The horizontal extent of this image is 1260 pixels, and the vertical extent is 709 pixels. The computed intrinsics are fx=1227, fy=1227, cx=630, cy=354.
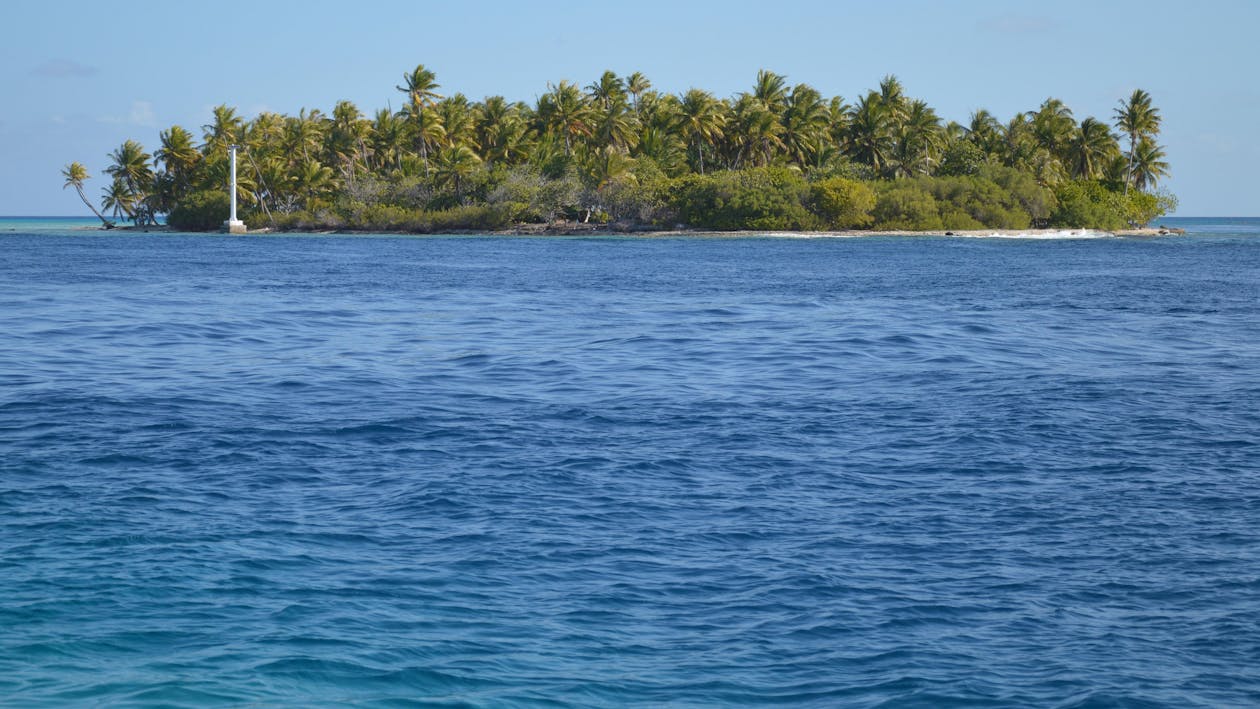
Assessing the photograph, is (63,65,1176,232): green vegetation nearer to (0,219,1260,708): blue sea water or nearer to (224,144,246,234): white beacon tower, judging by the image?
(224,144,246,234): white beacon tower

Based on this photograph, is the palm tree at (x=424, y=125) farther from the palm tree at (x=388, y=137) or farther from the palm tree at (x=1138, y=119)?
the palm tree at (x=1138, y=119)

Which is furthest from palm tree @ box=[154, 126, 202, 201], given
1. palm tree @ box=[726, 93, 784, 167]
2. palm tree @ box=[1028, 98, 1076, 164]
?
palm tree @ box=[1028, 98, 1076, 164]

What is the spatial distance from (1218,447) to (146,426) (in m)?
→ 11.7

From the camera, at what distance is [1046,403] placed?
16.1m

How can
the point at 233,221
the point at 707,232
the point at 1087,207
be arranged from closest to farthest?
the point at 707,232 < the point at 1087,207 < the point at 233,221

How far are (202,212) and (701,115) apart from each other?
4693cm

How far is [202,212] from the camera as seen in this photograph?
371 feet

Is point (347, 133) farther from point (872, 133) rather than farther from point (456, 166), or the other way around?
point (872, 133)

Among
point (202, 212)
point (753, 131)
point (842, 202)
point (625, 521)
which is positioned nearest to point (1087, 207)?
point (842, 202)

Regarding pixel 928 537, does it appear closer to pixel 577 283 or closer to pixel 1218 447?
pixel 1218 447

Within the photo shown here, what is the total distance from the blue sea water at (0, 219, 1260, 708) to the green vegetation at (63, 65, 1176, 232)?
7601 centimetres

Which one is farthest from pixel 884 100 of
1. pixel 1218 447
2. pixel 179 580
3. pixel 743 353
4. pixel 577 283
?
pixel 179 580

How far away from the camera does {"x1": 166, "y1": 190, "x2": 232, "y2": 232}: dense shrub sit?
111 metres

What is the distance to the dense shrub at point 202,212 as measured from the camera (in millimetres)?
111375
